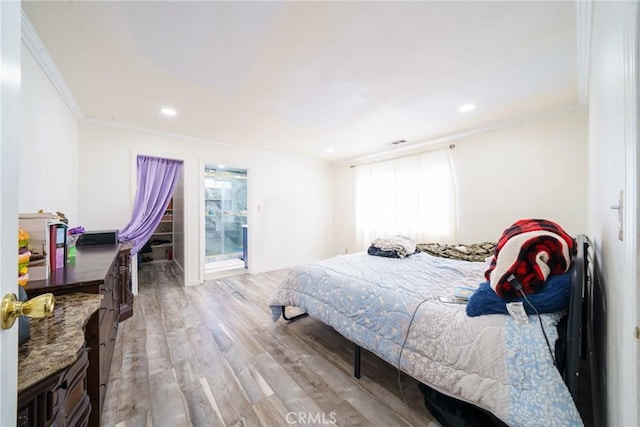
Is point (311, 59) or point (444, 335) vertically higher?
point (311, 59)

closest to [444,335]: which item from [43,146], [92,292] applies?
[92,292]

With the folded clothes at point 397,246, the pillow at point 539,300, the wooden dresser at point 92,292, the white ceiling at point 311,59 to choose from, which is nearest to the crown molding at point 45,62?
the white ceiling at point 311,59

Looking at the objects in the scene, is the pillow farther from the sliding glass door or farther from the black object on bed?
the sliding glass door

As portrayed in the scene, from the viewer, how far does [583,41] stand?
1.55 meters

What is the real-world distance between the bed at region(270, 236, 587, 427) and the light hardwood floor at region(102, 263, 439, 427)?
0.88ft

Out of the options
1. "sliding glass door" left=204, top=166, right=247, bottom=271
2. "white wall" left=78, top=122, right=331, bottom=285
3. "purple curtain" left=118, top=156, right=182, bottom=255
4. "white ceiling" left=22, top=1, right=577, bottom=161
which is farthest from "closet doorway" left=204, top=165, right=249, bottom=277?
"white ceiling" left=22, top=1, right=577, bottom=161

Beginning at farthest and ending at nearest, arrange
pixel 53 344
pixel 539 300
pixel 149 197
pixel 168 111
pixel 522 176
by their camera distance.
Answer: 1. pixel 149 197
2. pixel 522 176
3. pixel 168 111
4. pixel 539 300
5. pixel 53 344

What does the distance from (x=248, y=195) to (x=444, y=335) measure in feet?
12.4

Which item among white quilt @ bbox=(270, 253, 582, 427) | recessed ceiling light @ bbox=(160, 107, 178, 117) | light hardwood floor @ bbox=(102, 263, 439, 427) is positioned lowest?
light hardwood floor @ bbox=(102, 263, 439, 427)

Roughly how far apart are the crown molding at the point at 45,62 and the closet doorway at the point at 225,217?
2.69m

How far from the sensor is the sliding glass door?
520cm

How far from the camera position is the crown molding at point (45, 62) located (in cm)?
149

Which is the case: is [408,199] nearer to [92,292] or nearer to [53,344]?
[92,292]

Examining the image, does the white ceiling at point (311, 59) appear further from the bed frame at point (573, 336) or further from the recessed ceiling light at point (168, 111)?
the bed frame at point (573, 336)
